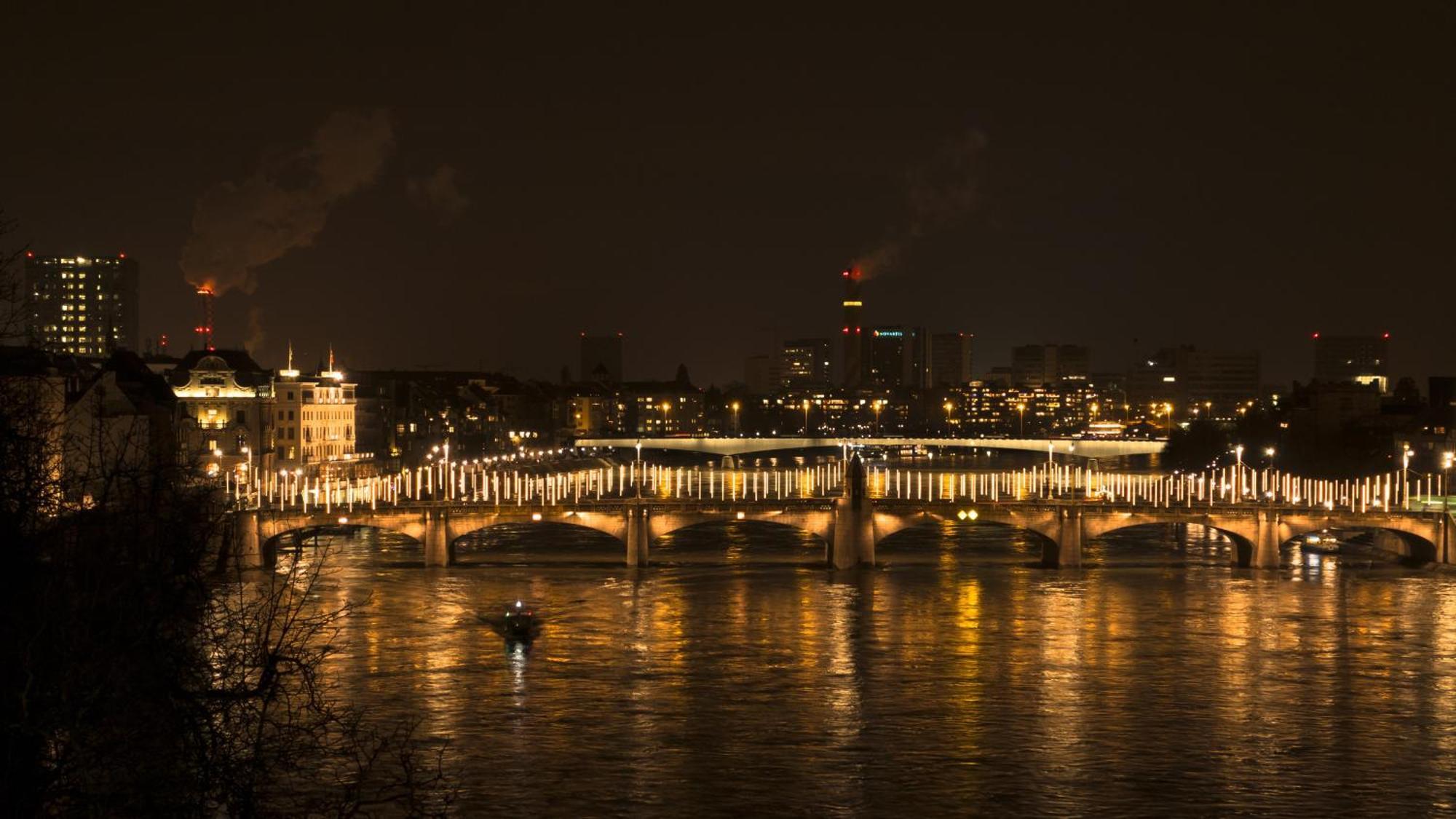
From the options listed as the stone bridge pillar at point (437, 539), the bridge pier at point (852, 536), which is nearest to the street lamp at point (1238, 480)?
the bridge pier at point (852, 536)

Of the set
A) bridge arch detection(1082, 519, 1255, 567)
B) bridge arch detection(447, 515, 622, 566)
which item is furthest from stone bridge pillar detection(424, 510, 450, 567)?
bridge arch detection(1082, 519, 1255, 567)

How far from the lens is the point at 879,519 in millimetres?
75438

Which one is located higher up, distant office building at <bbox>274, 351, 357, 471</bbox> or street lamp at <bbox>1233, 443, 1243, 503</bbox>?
distant office building at <bbox>274, 351, 357, 471</bbox>

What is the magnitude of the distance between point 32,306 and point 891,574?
56.5 metres

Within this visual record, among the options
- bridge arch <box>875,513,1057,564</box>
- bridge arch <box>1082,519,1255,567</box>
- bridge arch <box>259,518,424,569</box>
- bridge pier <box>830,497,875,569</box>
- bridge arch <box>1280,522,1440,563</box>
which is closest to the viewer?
bridge arch <box>259,518,424,569</box>

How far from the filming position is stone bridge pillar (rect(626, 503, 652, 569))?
241ft

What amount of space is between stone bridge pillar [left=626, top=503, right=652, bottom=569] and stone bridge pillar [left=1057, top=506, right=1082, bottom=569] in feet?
54.0

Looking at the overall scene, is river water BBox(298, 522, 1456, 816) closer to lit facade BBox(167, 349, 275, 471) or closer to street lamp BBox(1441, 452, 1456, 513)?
street lamp BBox(1441, 452, 1456, 513)

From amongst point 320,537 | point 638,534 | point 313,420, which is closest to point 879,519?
point 638,534

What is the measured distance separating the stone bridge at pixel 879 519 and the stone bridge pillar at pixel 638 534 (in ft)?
0.13

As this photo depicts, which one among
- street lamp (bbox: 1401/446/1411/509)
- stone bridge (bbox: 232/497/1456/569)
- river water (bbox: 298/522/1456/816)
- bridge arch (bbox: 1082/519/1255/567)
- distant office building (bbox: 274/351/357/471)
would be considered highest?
distant office building (bbox: 274/351/357/471)

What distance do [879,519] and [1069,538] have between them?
762cm

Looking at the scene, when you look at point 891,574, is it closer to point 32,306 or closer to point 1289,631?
point 1289,631

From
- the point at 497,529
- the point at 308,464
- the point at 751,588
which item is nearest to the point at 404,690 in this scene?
the point at 751,588
